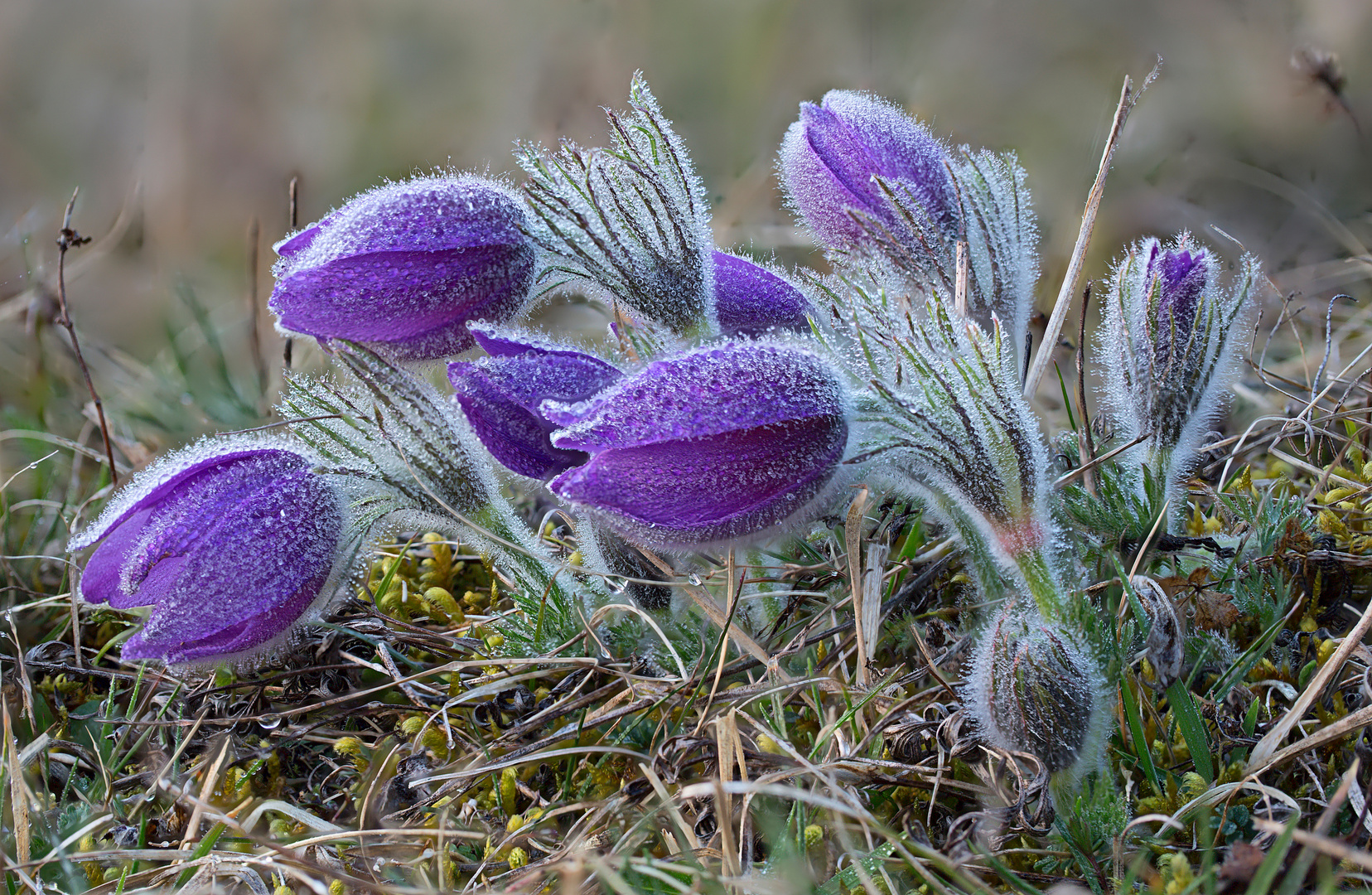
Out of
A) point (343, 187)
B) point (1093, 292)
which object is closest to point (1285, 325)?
point (1093, 292)

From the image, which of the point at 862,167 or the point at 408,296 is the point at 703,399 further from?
the point at 862,167

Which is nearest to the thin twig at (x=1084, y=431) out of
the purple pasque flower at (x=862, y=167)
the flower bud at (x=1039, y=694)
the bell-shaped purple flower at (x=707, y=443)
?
the purple pasque flower at (x=862, y=167)

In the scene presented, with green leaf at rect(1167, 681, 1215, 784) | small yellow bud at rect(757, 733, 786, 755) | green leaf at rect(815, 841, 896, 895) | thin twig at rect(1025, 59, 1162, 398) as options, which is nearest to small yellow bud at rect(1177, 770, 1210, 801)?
green leaf at rect(1167, 681, 1215, 784)

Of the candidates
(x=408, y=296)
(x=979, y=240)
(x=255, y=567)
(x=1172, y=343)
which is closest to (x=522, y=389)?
(x=408, y=296)

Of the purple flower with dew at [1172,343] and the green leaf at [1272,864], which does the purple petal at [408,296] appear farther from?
the green leaf at [1272,864]

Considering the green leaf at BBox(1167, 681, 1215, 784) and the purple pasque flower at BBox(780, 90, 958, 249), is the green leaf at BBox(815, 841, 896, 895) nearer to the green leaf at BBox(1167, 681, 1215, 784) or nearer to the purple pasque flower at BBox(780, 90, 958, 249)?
the green leaf at BBox(1167, 681, 1215, 784)

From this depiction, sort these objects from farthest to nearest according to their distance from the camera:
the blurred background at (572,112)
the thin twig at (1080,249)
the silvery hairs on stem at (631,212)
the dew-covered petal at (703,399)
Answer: the blurred background at (572,112) < the thin twig at (1080,249) < the silvery hairs on stem at (631,212) < the dew-covered petal at (703,399)
